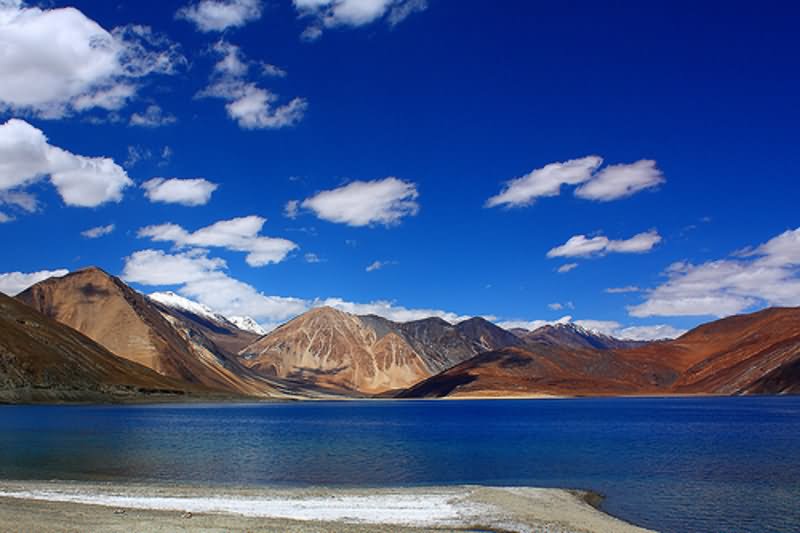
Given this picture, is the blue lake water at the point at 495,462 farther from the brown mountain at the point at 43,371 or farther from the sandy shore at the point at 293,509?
the brown mountain at the point at 43,371

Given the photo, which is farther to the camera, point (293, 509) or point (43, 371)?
point (43, 371)

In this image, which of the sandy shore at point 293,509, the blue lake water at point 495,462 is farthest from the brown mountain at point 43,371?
the sandy shore at point 293,509

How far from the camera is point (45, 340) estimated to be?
19275 cm

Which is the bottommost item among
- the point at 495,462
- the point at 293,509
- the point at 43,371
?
the point at 495,462

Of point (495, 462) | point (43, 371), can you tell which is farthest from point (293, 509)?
point (43, 371)

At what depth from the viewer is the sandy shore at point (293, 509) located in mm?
26250

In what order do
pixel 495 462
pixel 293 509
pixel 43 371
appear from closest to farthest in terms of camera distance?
1. pixel 293 509
2. pixel 495 462
3. pixel 43 371

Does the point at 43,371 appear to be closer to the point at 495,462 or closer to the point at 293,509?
the point at 495,462

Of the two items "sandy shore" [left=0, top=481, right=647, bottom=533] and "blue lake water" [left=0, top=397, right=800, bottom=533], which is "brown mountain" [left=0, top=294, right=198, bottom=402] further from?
"sandy shore" [left=0, top=481, right=647, bottom=533]

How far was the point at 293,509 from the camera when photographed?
32.2m

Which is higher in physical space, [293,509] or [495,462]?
[293,509]

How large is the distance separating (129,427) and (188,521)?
7329 cm

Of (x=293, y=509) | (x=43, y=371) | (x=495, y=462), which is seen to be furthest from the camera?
(x=43, y=371)

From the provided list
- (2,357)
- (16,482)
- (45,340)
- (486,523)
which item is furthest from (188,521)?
(45,340)
